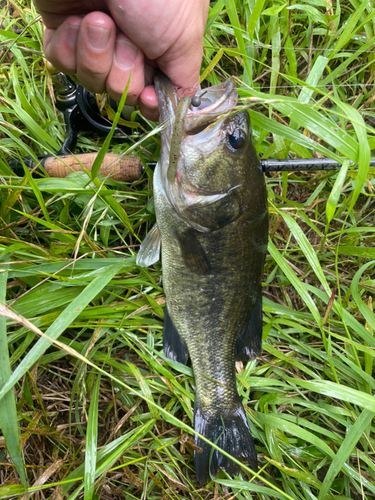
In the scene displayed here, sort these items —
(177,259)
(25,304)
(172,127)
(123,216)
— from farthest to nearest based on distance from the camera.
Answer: (123,216) → (177,259) → (25,304) → (172,127)

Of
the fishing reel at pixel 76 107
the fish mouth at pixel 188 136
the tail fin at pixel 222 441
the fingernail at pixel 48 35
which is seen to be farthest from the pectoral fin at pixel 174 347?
the fingernail at pixel 48 35

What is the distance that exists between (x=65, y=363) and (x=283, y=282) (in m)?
1.60

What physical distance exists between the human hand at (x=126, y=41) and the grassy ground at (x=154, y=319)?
0.36 metres

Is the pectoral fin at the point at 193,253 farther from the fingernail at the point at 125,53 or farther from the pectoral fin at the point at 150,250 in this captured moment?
the fingernail at the point at 125,53

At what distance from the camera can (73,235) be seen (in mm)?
2002

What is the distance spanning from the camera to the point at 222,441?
198cm

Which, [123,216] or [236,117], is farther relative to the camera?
[123,216]

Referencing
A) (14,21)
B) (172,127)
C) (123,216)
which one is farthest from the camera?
(14,21)

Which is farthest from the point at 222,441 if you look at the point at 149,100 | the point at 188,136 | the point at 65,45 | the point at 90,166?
the point at 65,45

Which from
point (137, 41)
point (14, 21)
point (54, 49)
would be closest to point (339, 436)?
point (137, 41)

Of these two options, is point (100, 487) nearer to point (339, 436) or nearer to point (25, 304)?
point (25, 304)

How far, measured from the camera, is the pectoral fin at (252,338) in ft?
6.88

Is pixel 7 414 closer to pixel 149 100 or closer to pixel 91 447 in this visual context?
pixel 91 447

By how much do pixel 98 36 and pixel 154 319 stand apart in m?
1.65
